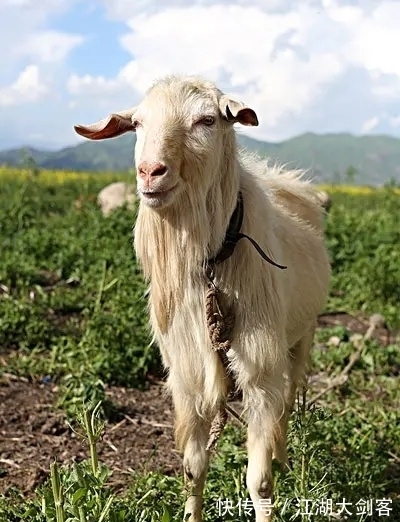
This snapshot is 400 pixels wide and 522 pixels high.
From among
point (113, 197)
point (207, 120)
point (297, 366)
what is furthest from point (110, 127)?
point (113, 197)

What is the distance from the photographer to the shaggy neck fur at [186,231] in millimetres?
3447

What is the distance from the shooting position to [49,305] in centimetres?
710

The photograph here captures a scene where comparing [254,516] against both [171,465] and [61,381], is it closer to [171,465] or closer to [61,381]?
[171,465]

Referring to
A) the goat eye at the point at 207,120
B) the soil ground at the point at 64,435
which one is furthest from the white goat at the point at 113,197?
the goat eye at the point at 207,120

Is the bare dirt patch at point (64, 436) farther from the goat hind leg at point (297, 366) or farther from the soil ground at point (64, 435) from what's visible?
the goat hind leg at point (297, 366)

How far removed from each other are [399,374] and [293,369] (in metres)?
2.02

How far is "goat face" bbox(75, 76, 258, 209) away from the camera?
10.2 ft

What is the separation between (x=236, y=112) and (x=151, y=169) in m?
0.49

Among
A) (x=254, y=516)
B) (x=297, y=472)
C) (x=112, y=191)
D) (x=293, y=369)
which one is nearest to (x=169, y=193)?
(x=297, y=472)

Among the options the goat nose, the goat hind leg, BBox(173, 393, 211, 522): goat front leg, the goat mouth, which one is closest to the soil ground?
BBox(173, 393, 211, 522): goat front leg

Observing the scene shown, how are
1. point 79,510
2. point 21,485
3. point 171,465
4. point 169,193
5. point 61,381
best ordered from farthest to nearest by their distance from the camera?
point 61,381
point 171,465
point 21,485
point 169,193
point 79,510

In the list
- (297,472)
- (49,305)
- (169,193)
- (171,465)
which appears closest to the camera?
(169,193)

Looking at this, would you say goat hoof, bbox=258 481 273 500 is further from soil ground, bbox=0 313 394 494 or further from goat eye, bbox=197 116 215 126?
goat eye, bbox=197 116 215 126

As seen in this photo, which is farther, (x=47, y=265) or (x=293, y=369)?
(x=47, y=265)
